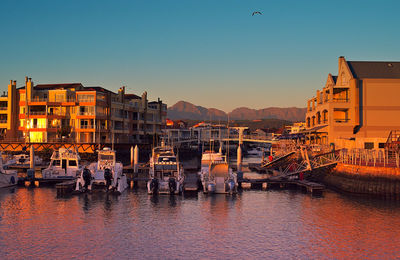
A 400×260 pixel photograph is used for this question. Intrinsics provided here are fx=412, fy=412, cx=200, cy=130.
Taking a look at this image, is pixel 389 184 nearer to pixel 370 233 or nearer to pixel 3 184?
pixel 370 233

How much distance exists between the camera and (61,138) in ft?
287

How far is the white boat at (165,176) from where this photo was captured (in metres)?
41.4

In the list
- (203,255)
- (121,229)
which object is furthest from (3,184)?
(203,255)

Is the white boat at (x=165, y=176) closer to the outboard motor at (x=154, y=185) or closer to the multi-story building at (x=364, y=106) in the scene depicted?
the outboard motor at (x=154, y=185)

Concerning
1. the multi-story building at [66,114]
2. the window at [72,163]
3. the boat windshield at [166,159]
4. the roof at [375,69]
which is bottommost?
the window at [72,163]

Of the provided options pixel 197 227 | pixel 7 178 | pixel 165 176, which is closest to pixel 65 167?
pixel 7 178

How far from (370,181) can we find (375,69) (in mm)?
33782

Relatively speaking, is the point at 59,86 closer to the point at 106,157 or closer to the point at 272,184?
the point at 106,157

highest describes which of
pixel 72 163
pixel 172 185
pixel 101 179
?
pixel 72 163

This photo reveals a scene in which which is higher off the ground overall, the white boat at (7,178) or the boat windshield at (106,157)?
the boat windshield at (106,157)

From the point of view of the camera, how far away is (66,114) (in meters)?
89.9

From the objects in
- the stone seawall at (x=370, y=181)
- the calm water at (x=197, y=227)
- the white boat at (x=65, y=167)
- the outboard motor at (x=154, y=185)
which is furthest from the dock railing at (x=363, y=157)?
the white boat at (x=65, y=167)

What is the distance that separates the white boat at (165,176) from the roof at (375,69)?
37904 mm

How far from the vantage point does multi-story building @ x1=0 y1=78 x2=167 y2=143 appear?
8850 cm
